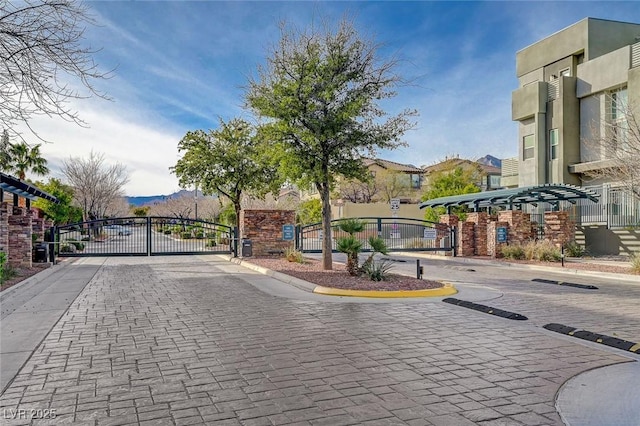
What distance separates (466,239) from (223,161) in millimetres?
13671

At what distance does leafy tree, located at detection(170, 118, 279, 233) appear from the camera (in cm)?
2670

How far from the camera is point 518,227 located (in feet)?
78.2

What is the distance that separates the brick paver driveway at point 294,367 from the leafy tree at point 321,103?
643cm

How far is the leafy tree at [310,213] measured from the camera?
46.8 m

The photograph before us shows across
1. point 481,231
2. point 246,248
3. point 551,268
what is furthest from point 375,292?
point 481,231

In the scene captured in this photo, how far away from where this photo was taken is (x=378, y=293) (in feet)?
37.9

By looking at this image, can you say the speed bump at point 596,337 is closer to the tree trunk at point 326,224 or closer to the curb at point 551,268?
the tree trunk at point 326,224

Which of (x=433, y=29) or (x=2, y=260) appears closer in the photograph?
(x=2, y=260)

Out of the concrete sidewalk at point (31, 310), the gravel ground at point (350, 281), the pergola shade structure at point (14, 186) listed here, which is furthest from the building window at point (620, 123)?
the pergola shade structure at point (14, 186)

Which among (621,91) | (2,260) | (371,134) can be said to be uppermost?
(621,91)

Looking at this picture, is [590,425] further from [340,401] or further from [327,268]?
[327,268]

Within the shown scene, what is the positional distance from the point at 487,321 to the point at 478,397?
4.08 meters

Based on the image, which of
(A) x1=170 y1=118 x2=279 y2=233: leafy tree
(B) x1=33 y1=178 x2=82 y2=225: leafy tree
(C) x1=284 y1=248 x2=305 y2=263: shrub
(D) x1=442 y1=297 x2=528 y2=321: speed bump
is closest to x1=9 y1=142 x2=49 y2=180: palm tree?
(B) x1=33 y1=178 x2=82 y2=225: leafy tree

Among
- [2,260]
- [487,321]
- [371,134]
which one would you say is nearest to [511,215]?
[371,134]
